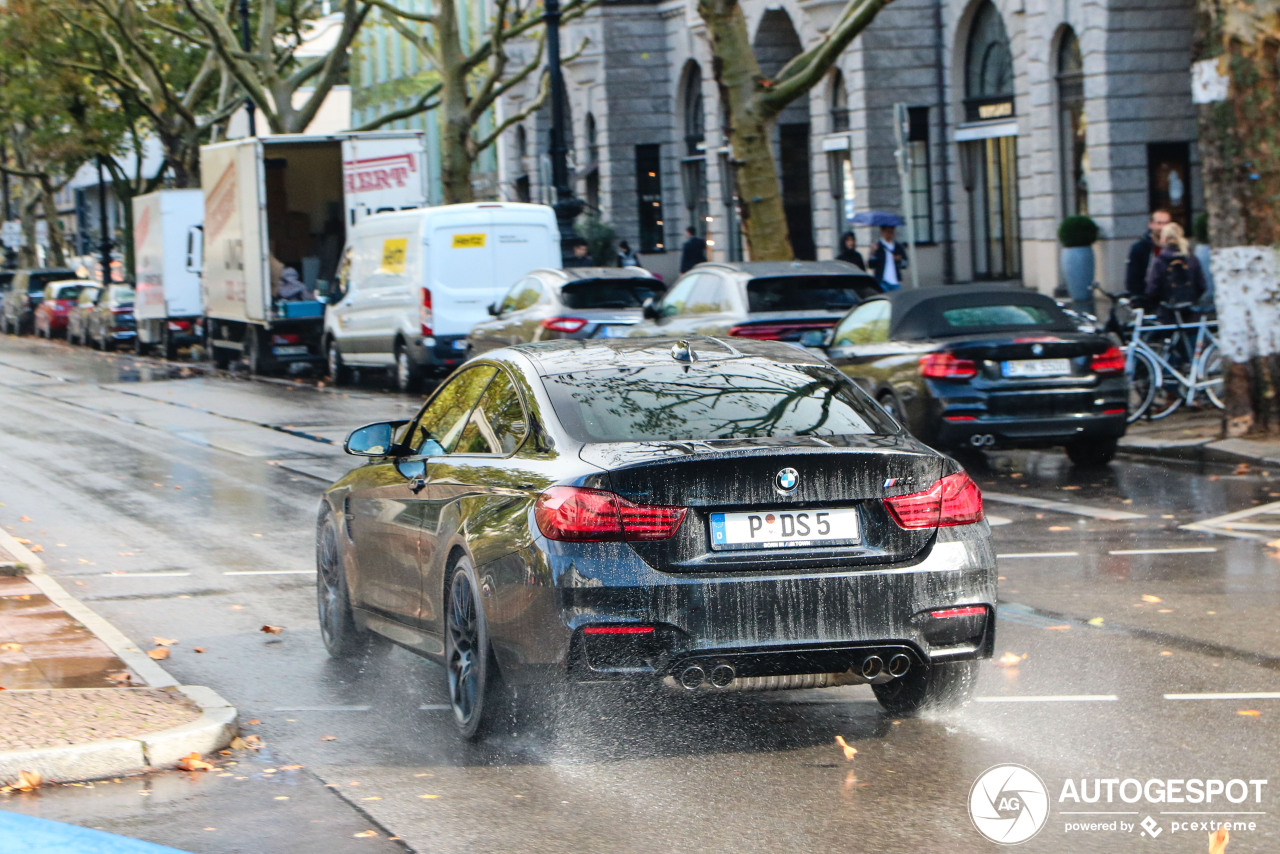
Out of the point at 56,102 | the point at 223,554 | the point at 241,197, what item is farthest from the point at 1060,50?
the point at 56,102

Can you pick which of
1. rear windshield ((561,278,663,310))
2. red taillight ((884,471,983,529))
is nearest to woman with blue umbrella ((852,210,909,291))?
rear windshield ((561,278,663,310))

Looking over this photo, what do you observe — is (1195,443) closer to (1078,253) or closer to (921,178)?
(1078,253)

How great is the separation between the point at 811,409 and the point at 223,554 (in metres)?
5.62

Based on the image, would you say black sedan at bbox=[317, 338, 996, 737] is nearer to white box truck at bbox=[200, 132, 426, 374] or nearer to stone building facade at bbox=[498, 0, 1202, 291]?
stone building facade at bbox=[498, 0, 1202, 291]

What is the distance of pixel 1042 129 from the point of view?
1289 inches

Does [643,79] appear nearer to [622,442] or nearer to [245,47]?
[245,47]

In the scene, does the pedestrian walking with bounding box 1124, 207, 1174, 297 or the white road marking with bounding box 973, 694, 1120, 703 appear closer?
the white road marking with bounding box 973, 694, 1120, 703

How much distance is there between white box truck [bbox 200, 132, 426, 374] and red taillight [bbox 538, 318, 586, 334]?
862 cm

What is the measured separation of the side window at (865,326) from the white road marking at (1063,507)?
6.46ft

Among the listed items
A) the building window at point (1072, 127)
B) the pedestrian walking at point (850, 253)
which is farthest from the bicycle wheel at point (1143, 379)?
the building window at point (1072, 127)

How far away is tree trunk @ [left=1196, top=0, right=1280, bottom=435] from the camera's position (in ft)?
47.5

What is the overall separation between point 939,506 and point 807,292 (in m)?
10.9

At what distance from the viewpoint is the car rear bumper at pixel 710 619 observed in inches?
236

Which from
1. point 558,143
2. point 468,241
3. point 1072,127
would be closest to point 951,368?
point 468,241
